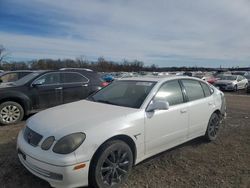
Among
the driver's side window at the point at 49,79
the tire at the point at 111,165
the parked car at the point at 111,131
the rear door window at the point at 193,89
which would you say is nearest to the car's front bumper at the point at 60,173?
the parked car at the point at 111,131

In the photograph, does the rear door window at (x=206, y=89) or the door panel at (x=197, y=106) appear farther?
the rear door window at (x=206, y=89)

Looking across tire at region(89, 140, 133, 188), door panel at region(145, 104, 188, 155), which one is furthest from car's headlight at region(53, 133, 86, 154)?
door panel at region(145, 104, 188, 155)

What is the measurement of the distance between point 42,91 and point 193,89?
15.3 feet

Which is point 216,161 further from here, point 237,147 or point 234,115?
point 234,115

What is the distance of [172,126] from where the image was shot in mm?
4297

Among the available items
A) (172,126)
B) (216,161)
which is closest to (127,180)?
(172,126)

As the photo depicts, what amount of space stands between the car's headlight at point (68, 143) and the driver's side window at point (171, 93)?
1.56 meters

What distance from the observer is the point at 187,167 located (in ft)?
13.7

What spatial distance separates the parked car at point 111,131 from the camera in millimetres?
3053

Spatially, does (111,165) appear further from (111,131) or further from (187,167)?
(187,167)

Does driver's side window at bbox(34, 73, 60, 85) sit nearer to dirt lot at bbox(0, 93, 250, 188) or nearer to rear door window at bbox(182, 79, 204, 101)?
dirt lot at bbox(0, 93, 250, 188)

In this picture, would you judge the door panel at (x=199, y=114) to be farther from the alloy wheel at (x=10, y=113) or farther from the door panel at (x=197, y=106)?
the alloy wheel at (x=10, y=113)

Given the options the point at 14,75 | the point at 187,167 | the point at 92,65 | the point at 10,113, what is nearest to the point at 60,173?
the point at 187,167

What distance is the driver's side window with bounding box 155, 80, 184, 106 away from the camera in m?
4.28
